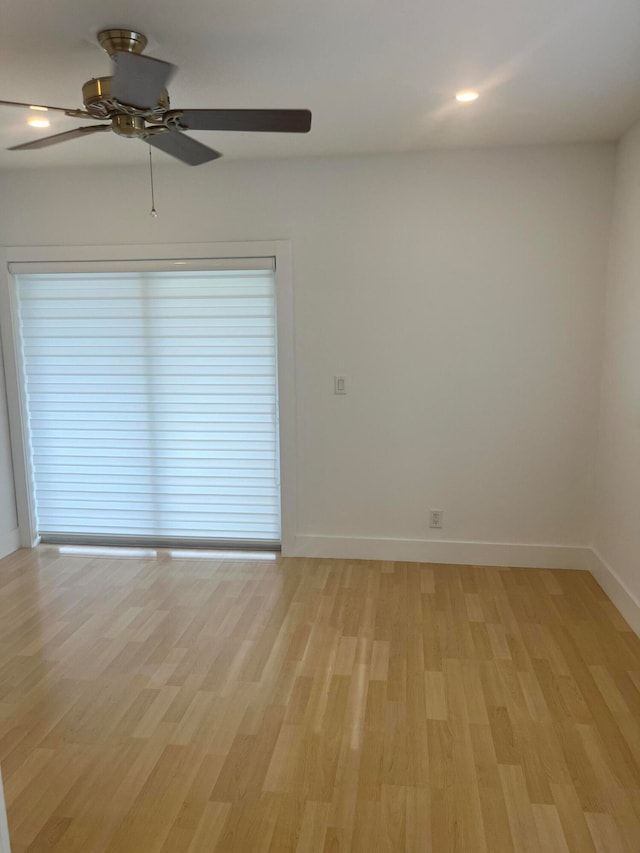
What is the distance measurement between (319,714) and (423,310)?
7.99ft

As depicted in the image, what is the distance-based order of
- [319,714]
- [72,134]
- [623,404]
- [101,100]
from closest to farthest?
[101,100] < [72,134] < [319,714] < [623,404]

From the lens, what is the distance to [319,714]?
2.56m

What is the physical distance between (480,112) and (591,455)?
6.94 ft

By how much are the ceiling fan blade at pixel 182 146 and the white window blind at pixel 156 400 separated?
150 centimetres

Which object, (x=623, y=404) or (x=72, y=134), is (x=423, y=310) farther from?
(x=72, y=134)

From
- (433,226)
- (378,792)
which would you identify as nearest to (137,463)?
(433,226)

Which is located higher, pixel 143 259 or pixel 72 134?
pixel 72 134

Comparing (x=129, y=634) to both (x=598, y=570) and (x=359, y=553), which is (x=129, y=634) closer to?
(x=359, y=553)

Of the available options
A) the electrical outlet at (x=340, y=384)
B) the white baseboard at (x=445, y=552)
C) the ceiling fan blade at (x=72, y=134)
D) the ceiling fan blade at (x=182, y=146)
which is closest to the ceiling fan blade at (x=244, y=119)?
the ceiling fan blade at (x=182, y=146)

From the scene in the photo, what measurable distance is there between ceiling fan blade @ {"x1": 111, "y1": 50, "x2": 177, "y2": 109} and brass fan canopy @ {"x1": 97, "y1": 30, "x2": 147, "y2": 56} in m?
0.36

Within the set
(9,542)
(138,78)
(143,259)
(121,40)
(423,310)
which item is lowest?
(9,542)

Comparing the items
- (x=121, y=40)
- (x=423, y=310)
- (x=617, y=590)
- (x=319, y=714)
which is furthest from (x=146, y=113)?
(x=617, y=590)

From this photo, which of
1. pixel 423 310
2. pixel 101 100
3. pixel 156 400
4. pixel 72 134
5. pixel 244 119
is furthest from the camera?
pixel 156 400

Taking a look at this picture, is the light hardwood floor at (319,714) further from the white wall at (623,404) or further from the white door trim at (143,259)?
the white door trim at (143,259)
